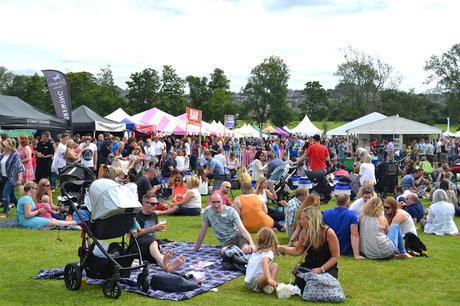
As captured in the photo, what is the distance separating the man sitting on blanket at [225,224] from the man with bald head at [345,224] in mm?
→ 1308

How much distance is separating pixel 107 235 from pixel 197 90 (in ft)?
269

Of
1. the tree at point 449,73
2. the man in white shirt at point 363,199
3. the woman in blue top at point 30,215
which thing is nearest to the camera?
the man in white shirt at point 363,199

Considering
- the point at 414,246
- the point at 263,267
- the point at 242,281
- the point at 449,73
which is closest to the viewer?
the point at 263,267

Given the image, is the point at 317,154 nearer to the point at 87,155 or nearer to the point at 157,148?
the point at 87,155

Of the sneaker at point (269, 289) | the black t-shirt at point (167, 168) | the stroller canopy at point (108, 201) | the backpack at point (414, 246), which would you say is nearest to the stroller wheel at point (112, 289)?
the stroller canopy at point (108, 201)

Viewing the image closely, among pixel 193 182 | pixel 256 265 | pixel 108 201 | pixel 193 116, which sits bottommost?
pixel 256 265

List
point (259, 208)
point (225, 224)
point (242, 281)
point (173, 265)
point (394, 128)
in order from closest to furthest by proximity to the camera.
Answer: point (173, 265) < point (242, 281) < point (225, 224) < point (259, 208) < point (394, 128)

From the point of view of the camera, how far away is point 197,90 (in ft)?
287

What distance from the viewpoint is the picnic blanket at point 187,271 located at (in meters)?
6.18

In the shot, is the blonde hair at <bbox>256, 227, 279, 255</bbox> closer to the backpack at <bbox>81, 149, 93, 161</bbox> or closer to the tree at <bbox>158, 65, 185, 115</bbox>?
the backpack at <bbox>81, 149, 93, 161</bbox>

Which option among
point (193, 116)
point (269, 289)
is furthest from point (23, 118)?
point (269, 289)

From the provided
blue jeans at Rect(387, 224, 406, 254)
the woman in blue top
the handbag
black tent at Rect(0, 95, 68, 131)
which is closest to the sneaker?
the handbag

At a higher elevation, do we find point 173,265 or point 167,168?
point 167,168

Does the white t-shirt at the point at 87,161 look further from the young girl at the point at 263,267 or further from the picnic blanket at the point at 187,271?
the young girl at the point at 263,267
